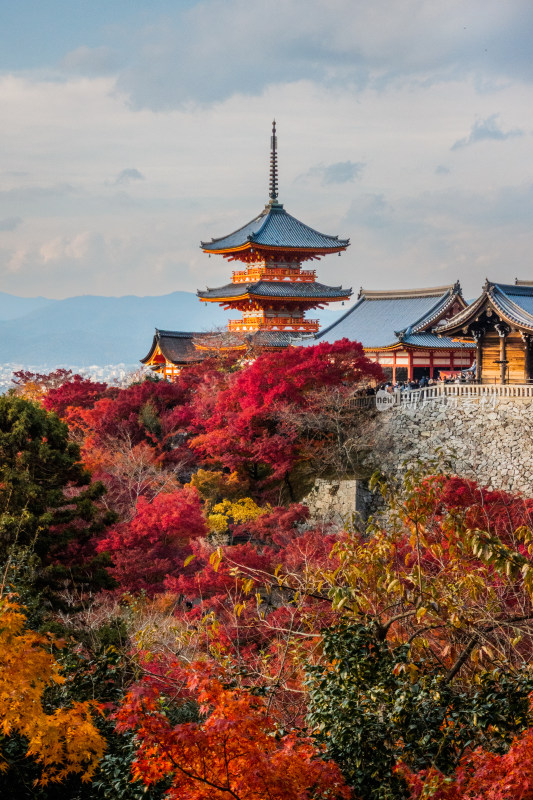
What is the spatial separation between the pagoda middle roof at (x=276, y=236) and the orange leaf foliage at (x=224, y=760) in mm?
30014

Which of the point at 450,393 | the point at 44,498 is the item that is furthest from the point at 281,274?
the point at 44,498

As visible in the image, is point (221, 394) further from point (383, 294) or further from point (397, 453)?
point (383, 294)

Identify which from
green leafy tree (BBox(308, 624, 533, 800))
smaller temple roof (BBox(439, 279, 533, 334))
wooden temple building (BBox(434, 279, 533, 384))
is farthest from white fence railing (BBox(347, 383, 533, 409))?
green leafy tree (BBox(308, 624, 533, 800))

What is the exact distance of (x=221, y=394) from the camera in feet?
85.1

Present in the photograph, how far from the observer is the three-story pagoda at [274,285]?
35062mm

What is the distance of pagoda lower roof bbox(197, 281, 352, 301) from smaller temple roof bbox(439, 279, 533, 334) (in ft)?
34.6

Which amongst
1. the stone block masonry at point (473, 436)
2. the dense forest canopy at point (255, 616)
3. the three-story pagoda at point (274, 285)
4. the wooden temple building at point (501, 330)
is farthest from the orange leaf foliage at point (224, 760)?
the three-story pagoda at point (274, 285)

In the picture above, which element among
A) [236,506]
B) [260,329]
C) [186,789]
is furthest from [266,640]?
[260,329]

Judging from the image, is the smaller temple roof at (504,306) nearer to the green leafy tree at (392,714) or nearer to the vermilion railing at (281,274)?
the vermilion railing at (281,274)

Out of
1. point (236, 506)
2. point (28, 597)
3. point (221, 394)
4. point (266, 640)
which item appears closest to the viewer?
point (28, 597)

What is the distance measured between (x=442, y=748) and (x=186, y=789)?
2.15 metres

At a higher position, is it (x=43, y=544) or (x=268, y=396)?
(x=268, y=396)

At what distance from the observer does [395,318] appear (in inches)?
1347

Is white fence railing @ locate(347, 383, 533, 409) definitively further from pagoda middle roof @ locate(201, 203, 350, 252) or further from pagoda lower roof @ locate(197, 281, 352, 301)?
pagoda middle roof @ locate(201, 203, 350, 252)
